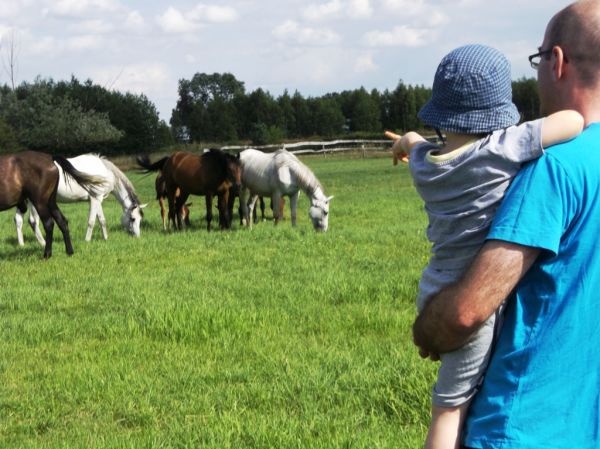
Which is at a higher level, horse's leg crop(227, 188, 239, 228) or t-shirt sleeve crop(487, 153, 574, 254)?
t-shirt sleeve crop(487, 153, 574, 254)

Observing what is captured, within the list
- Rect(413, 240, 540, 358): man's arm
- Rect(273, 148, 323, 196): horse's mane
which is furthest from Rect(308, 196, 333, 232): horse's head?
Rect(413, 240, 540, 358): man's arm

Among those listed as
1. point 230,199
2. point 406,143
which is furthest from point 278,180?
point 406,143

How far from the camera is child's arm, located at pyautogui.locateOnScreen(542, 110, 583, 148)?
1887mm

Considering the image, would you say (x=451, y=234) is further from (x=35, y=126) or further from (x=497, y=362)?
(x=35, y=126)

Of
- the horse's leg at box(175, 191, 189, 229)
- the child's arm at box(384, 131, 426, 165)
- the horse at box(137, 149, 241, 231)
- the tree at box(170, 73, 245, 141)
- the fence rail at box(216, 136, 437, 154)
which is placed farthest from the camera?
the tree at box(170, 73, 245, 141)

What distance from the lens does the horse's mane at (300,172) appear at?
53.7 ft

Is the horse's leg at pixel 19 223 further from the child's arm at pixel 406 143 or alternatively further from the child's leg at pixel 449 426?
the child's leg at pixel 449 426

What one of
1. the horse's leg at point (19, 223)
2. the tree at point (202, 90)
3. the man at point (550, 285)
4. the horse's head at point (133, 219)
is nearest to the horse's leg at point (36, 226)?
the horse's leg at point (19, 223)

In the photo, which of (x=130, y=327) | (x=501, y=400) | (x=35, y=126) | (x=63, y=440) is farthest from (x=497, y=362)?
(x=35, y=126)

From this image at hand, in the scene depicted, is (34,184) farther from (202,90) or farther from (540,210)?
(202,90)

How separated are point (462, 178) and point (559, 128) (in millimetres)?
263

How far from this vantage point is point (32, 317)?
7691 millimetres

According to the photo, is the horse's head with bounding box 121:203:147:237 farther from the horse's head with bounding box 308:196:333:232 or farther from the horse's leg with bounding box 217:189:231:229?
the horse's head with bounding box 308:196:333:232

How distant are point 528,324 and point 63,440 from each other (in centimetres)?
328
